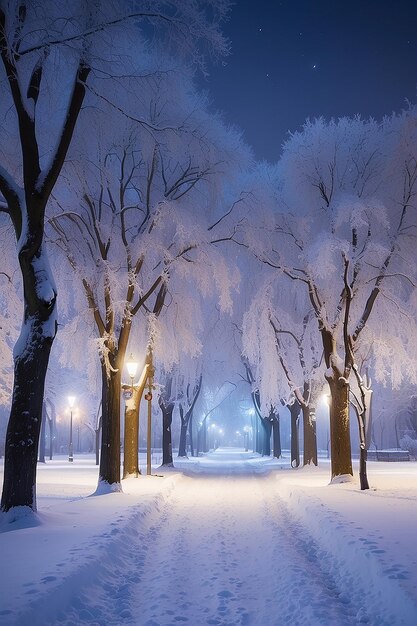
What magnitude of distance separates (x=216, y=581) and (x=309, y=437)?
2101cm

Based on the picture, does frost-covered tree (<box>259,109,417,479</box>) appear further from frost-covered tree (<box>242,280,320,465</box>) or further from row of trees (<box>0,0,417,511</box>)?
frost-covered tree (<box>242,280,320,465</box>)

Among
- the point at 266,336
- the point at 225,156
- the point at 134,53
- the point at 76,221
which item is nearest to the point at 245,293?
the point at 266,336

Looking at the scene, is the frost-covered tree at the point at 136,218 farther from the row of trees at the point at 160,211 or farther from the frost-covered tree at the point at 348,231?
the frost-covered tree at the point at 348,231

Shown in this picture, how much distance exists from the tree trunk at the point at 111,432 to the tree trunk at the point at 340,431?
673 centimetres

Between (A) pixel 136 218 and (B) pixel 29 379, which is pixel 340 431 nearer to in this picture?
(A) pixel 136 218

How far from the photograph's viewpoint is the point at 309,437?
25.8 m

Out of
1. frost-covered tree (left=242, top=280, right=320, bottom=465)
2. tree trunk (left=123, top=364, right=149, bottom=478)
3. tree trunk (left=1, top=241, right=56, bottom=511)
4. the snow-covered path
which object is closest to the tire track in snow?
the snow-covered path

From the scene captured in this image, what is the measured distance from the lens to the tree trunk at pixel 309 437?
24.8 metres

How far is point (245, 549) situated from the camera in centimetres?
725

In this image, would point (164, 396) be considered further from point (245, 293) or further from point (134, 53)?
point (134, 53)

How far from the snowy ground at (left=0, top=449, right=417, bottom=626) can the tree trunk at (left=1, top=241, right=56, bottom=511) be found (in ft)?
1.74

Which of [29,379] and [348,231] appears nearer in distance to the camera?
[29,379]

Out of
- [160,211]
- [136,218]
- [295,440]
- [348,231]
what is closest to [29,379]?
[160,211]

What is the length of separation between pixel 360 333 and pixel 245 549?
34.5 ft
